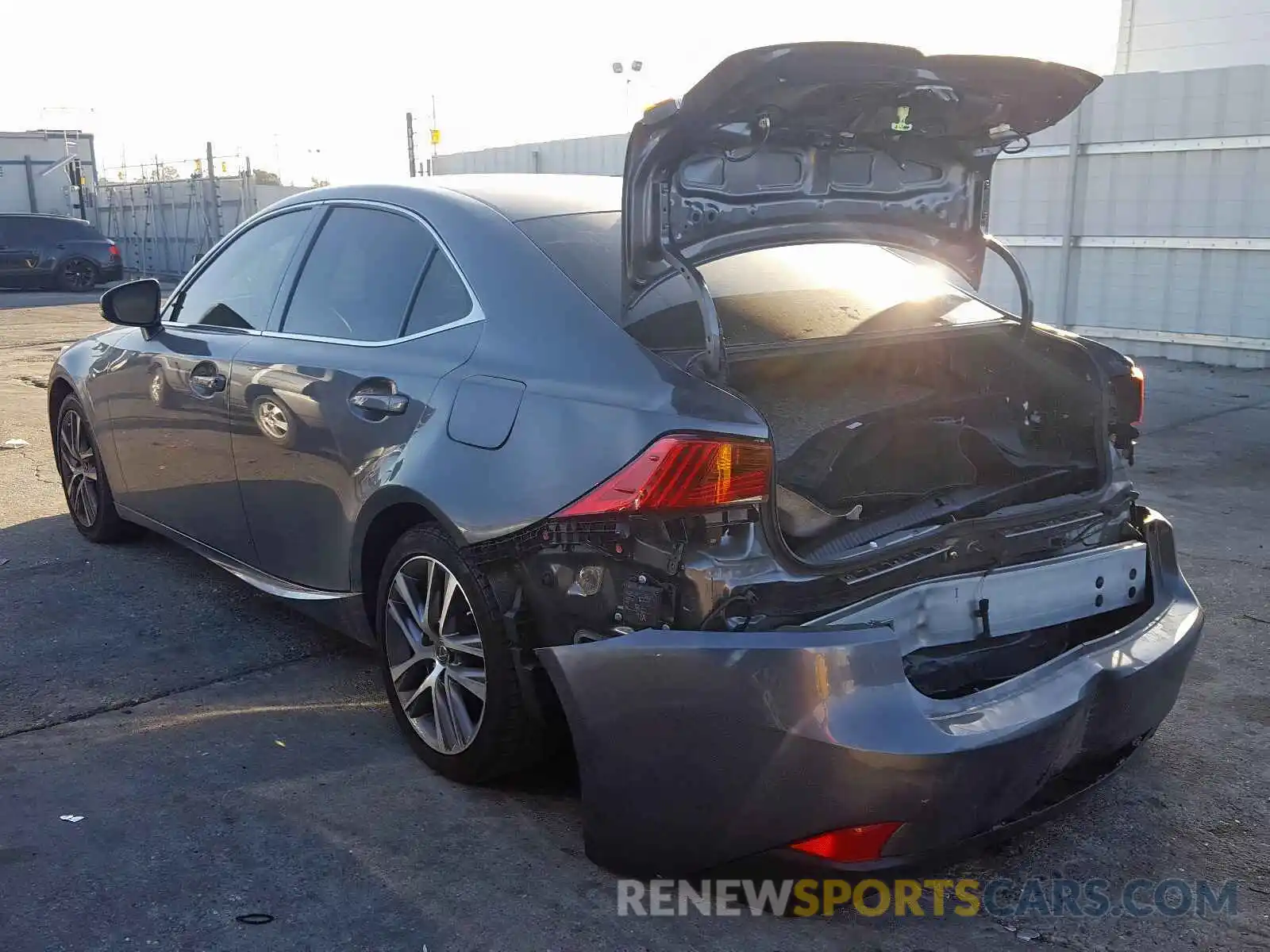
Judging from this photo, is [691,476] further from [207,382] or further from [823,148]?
[207,382]

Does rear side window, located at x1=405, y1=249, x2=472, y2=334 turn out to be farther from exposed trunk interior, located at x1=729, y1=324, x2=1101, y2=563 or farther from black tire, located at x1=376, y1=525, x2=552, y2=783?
exposed trunk interior, located at x1=729, y1=324, x2=1101, y2=563

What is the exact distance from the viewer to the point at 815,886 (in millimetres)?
2582

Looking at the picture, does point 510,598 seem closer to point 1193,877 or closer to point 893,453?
point 893,453

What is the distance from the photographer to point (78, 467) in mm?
5406

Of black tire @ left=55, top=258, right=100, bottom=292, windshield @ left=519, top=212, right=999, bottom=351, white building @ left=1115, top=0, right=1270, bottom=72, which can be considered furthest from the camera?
black tire @ left=55, top=258, right=100, bottom=292

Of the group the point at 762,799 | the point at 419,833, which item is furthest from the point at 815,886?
the point at 419,833

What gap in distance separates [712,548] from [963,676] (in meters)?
0.69

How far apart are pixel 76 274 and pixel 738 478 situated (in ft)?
78.9

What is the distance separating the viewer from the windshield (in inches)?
113

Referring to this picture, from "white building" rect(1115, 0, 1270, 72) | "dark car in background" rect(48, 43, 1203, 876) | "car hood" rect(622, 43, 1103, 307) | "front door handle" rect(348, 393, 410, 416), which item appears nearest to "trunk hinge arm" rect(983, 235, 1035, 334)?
"dark car in background" rect(48, 43, 1203, 876)

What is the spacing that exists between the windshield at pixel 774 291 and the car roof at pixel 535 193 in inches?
2.7

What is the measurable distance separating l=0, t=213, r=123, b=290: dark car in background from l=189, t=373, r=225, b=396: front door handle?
2151 cm

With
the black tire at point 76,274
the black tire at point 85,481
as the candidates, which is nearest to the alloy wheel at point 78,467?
the black tire at point 85,481

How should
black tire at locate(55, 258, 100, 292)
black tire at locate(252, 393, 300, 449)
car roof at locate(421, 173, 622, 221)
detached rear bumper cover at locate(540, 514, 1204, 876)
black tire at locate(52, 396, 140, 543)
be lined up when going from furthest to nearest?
black tire at locate(55, 258, 100, 292), black tire at locate(52, 396, 140, 543), black tire at locate(252, 393, 300, 449), car roof at locate(421, 173, 622, 221), detached rear bumper cover at locate(540, 514, 1204, 876)
